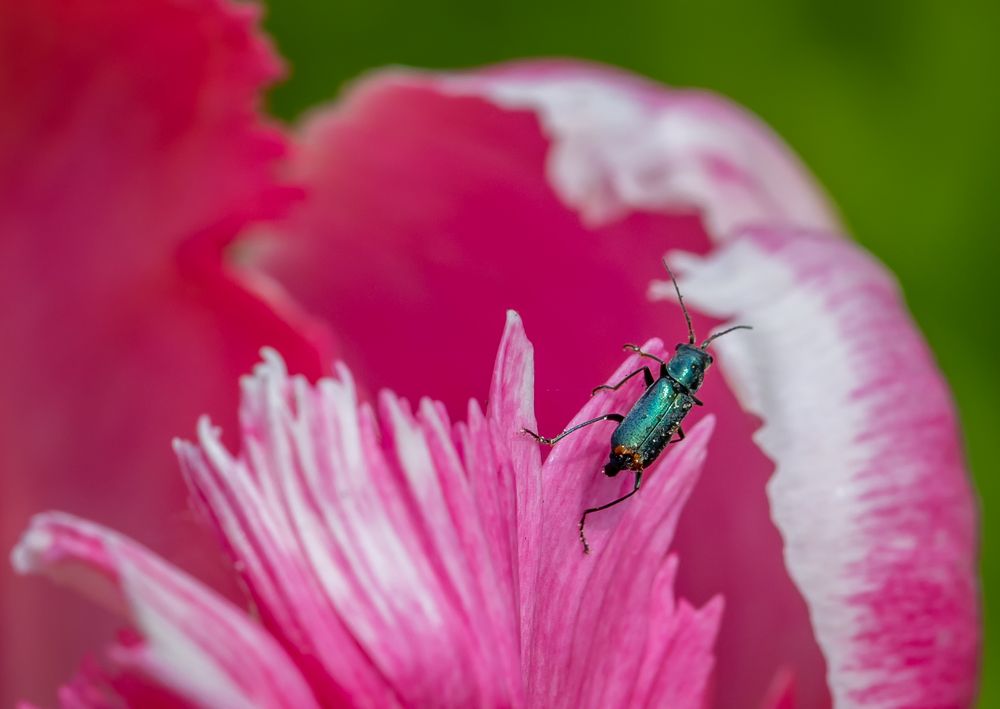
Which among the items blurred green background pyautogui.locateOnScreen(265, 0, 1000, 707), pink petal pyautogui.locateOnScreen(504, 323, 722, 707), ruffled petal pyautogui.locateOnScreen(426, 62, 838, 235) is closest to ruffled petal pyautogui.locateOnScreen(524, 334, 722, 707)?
pink petal pyautogui.locateOnScreen(504, 323, 722, 707)

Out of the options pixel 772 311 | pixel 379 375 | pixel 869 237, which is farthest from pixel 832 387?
pixel 869 237

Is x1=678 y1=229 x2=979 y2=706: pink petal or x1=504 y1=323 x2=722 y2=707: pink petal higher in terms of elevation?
x1=678 y1=229 x2=979 y2=706: pink petal

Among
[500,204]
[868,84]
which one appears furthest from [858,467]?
[868,84]

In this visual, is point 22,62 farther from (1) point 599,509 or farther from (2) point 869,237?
(2) point 869,237

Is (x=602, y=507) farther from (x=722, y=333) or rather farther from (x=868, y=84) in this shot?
(x=868, y=84)

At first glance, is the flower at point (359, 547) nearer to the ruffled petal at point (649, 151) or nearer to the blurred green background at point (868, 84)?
the ruffled petal at point (649, 151)

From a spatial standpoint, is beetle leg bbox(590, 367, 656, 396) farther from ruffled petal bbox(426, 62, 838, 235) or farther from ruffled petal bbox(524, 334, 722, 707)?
ruffled petal bbox(426, 62, 838, 235)

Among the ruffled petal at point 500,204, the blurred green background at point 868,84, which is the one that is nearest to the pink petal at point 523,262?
the ruffled petal at point 500,204

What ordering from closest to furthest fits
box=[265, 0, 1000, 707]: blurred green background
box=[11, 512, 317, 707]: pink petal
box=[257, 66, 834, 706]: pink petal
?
box=[11, 512, 317, 707]: pink petal
box=[257, 66, 834, 706]: pink petal
box=[265, 0, 1000, 707]: blurred green background
